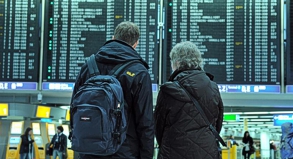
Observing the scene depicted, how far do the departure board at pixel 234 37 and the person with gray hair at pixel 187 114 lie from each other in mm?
4234

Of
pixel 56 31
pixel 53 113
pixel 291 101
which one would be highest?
pixel 56 31

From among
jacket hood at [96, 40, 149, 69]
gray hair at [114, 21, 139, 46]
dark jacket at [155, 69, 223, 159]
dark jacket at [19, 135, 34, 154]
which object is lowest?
dark jacket at [19, 135, 34, 154]

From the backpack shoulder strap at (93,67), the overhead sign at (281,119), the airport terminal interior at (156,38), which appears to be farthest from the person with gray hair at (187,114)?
the overhead sign at (281,119)

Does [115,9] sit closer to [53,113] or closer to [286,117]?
[286,117]

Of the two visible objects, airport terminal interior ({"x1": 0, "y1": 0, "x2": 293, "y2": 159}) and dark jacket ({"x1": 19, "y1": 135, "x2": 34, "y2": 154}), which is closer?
airport terminal interior ({"x1": 0, "y1": 0, "x2": 293, "y2": 159})

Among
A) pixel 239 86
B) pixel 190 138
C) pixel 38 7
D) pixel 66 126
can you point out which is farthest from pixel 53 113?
pixel 190 138

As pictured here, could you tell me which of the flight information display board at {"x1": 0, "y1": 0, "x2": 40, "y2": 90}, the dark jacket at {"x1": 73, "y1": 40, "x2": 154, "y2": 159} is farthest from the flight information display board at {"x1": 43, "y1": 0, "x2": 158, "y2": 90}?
the dark jacket at {"x1": 73, "y1": 40, "x2": 154, "y2": 159}

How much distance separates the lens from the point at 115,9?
7680mm

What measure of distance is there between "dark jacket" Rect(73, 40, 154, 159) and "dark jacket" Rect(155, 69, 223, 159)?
329 millimetres

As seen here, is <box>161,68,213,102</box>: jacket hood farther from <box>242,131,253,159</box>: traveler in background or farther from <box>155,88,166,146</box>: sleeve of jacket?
<box>242,131,253,159</box>: traveler in background

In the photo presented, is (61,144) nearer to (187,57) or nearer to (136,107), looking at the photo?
(187,57)

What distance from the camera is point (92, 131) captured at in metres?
2.66

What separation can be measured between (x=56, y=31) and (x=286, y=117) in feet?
27.3

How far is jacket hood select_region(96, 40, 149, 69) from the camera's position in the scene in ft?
9.78
